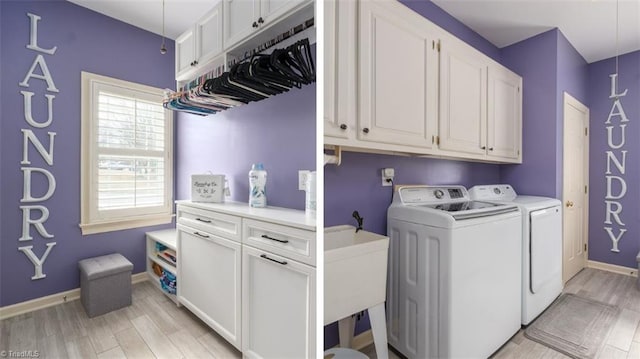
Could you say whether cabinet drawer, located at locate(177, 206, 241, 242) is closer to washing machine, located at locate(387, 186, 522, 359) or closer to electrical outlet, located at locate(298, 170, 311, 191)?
electrical outlet, located at locate(298, 170, 311, 191)

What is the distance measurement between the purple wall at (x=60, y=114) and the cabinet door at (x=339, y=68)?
1.10 ft

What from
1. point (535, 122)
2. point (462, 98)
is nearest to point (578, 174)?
point (462, 98)

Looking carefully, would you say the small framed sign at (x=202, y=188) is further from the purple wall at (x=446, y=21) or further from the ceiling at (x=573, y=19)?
the purple wall at (x=446, y=21)

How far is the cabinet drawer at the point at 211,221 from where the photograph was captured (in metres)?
0.46

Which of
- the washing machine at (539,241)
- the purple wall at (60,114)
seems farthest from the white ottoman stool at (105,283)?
the washing machine at (539,241)

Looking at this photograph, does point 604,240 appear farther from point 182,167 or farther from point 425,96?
point 182,167

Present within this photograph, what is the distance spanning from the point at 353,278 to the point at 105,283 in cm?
46

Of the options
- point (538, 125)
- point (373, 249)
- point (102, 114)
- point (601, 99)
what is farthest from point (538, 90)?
point (102, 114)

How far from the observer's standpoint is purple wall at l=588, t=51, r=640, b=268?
0.39 meters

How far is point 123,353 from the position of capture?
0.33 m

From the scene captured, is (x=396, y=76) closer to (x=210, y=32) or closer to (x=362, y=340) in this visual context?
(x=210, y=32)

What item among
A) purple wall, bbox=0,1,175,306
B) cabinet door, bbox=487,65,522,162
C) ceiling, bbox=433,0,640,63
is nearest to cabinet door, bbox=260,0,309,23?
purple wall, bbox=0,1,175,306

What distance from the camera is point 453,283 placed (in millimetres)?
516

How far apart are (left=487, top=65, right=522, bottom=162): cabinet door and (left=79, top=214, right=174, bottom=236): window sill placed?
136cm
